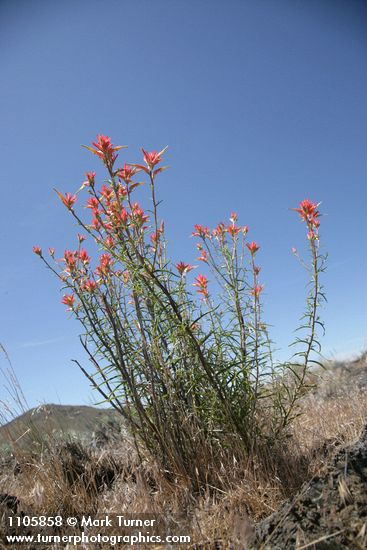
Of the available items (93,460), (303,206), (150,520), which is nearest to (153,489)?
(150,520)

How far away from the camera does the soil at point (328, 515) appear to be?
51.6 inches

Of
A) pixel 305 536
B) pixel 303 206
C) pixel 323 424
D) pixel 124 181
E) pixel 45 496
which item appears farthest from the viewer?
pixel 323 424

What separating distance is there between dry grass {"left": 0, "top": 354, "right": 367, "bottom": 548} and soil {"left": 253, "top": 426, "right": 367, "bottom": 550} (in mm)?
109

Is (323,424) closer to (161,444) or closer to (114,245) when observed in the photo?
(161,444)

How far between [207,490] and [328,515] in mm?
932

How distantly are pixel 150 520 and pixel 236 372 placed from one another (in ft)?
2.88

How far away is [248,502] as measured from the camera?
2121 mm

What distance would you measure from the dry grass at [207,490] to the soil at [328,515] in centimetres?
11

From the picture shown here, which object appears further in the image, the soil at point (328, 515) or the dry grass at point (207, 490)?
the dry grass at point (207, 490)

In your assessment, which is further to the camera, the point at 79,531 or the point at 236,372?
the point at 236,372

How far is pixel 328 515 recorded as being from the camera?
4.67 feet

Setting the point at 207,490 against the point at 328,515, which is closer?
the point at 328,515

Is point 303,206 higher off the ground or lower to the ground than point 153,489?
higher

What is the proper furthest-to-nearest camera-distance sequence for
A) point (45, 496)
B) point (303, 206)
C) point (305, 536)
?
point (303, 206), point (45, 496), point (305, 536)
